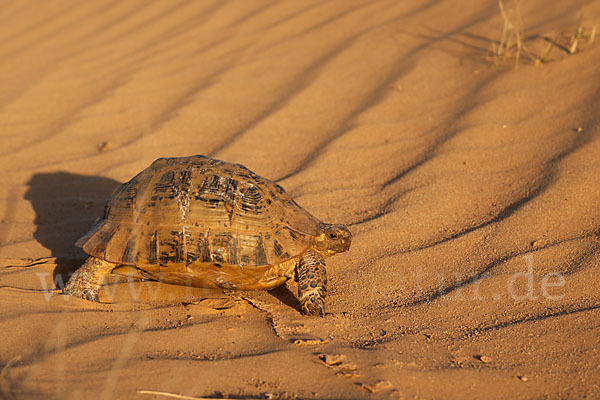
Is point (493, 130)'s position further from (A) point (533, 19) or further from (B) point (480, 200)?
(A) point (533, 19)

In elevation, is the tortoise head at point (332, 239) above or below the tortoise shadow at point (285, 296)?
above

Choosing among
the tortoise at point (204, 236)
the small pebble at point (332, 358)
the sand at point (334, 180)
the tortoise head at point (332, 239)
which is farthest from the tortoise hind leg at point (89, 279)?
the small pebble at point (332, 358)

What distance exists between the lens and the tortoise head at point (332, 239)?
365 centimetres

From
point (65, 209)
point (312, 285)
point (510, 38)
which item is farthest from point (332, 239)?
point (510, 38)

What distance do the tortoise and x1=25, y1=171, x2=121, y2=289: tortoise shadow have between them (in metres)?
0.56

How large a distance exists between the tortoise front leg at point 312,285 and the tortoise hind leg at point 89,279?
51.0 inches

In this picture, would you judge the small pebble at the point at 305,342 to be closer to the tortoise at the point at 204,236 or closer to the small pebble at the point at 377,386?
the tortoise at the point at 204,236

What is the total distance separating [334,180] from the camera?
497 cm

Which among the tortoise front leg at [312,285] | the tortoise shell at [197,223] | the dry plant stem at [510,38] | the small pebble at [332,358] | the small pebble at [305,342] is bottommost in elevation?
the small pebble at [332,358]

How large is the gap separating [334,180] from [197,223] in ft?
6.41

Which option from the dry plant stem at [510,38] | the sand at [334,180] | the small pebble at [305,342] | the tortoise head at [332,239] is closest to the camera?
the sand at [334,180]

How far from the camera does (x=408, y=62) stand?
6.50 meters

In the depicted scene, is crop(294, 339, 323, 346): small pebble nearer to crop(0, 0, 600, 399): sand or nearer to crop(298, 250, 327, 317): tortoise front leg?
crop(0, 0, 600, 399): sand

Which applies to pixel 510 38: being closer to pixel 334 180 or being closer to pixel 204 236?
pixel 334 180
